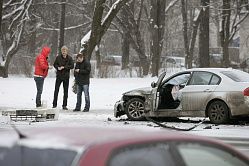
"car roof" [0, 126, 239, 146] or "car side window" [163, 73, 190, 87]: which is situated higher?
"car side window" [163, 73, 190, 87]

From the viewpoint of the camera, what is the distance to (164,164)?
3.09 m

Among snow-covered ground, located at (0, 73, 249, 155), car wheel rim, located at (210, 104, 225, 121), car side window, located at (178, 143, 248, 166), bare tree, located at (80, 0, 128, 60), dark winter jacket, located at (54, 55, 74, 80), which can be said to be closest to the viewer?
A: car side window, located at (178, 143, 248, 166)

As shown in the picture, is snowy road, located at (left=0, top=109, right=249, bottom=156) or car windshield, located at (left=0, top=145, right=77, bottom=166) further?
snowy road, located at (left=0, top=109, right=249, bottom=156)

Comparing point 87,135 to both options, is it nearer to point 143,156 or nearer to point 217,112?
point 143,156

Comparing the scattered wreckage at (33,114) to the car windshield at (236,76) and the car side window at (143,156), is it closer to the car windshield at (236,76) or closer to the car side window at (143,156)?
the car windshield at (236,76)

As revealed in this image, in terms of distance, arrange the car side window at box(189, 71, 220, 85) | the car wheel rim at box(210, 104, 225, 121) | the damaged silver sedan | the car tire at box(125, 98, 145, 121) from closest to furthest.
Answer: the damaged silver sedan → the car wheel rim at box(210, 104, 225, 121) → the car side window at box(189, 71, 220, 85) → the car tire at box(125, 98, 145, 121)

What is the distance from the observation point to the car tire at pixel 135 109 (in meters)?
14.6

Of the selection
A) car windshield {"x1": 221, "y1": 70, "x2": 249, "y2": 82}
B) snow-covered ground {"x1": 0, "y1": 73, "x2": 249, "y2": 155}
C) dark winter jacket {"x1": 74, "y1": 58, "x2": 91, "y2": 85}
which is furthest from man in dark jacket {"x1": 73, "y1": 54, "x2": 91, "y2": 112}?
car windshield {"x1": 221, "y1": 70, "x2": 249, "y2": 82}

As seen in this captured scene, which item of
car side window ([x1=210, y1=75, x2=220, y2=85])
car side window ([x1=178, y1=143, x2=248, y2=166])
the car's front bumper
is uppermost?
car side window ([x1=210, y1=75, x2=220, y2=85])

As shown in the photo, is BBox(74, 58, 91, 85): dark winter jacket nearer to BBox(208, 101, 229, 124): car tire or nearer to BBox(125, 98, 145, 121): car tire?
BBox(125, 98, 145, 121): car tire

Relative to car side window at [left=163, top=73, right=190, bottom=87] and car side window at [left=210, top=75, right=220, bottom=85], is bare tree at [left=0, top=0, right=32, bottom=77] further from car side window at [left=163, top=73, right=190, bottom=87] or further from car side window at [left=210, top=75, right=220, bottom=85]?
car side window at [left=210, top=75, right=220, bottom=85]

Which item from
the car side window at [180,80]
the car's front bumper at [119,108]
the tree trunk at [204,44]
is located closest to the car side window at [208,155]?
the car side window at [180,80]

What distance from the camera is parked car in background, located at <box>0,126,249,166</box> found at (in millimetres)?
2889

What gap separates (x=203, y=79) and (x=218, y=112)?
103 centimetres
